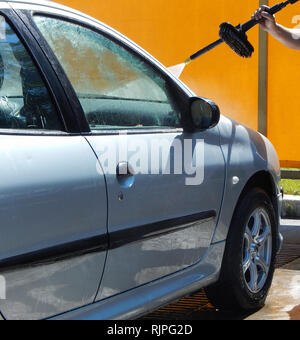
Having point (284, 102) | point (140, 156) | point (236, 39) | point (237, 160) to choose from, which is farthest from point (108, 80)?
Answer: point (284, 102)

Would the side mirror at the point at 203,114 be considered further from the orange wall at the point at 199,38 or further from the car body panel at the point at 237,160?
the orange wall at the point at 199,38

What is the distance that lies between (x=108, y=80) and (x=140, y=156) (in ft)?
1.47

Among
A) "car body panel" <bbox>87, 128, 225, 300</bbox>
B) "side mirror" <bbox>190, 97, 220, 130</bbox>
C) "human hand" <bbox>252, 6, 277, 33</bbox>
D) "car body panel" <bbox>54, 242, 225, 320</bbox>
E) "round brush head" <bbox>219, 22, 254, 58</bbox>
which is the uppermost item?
"human hand" <bbox>252, 6, 277, 33</bbox>

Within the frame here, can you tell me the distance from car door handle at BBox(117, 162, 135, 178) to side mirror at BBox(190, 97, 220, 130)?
26.1 inches

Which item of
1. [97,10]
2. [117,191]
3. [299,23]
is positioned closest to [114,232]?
[117,191]

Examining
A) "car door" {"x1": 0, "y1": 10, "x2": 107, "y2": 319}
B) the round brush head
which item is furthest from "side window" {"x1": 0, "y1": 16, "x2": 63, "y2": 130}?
the round brush head

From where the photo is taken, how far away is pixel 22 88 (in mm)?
2959

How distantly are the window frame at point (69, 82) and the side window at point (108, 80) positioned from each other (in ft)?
0.06

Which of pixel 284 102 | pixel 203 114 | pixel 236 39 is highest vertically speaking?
pixel 236 39

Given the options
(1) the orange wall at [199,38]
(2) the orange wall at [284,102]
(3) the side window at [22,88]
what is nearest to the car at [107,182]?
(3) the side window at [22,88]

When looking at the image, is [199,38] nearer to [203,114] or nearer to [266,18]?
[266,18]

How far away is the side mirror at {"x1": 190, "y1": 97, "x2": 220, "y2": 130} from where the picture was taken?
12.3 feet

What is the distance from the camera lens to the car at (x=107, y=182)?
2684 mm

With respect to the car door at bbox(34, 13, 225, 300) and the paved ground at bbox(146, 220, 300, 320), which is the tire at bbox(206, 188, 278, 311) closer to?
the paved ground at bbox(146, 220, 300, 320)
